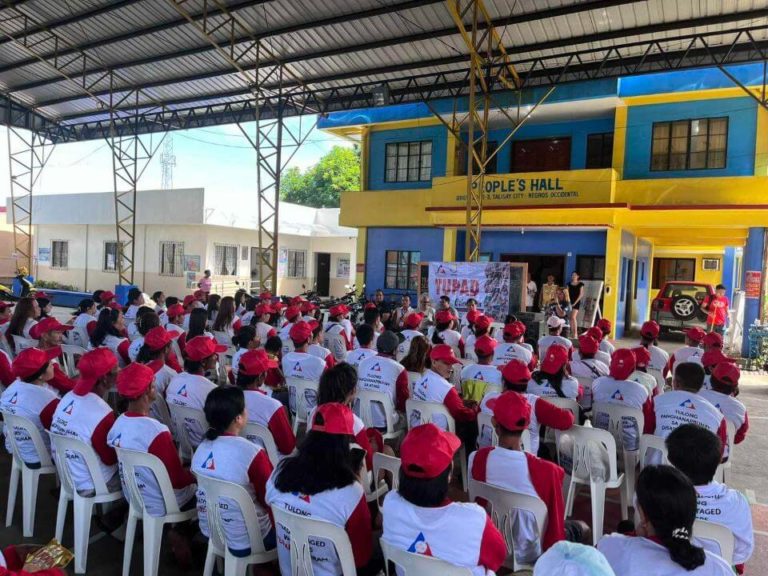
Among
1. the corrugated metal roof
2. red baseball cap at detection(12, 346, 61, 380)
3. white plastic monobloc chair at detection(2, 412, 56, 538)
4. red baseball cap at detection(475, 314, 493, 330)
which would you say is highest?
the corrugated metal roof

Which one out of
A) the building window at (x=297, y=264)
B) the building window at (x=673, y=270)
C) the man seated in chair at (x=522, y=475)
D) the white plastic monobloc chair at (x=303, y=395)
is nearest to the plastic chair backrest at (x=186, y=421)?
the white plastic monobloc chair at (x=303, y=395)

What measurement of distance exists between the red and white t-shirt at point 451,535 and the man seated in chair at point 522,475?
65cm

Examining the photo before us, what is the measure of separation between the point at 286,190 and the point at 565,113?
3462cm

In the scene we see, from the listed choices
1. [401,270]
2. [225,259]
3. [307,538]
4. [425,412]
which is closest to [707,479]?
[307,538]

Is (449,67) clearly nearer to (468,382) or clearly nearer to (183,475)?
(468,382)

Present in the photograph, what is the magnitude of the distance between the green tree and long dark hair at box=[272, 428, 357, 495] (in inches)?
1626

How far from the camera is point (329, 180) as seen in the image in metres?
43.7

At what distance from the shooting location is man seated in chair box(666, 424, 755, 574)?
2.26m

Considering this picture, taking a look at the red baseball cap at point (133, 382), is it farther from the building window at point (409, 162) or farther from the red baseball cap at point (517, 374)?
the building window at point (409, 162)

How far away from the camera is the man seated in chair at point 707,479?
88.9 inches

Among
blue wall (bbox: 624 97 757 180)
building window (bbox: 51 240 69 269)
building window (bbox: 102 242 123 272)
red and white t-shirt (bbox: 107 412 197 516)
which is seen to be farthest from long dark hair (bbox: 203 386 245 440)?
building window (bbox: 51 240 69 269)

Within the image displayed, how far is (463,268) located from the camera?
34.6ft

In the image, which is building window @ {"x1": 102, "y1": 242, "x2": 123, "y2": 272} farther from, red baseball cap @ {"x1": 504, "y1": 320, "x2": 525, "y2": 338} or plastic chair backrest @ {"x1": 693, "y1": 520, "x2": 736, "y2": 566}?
plastic chair backrest @ {"x1": 693, "y1": 520, "x2": 736, "y2": 566}

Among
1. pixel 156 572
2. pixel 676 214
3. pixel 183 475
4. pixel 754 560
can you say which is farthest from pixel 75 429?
pixel 676 214
